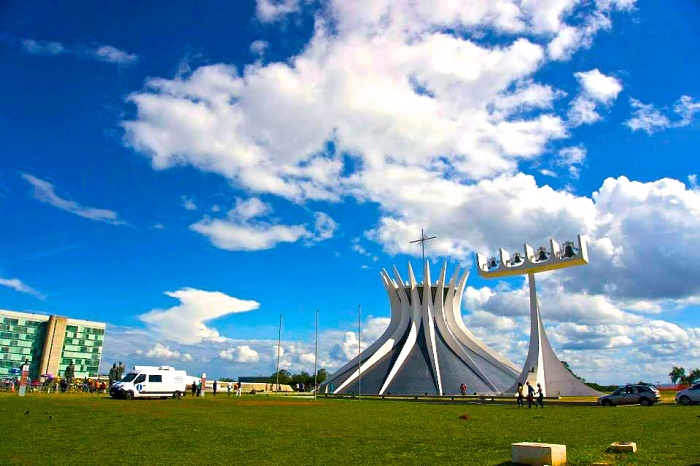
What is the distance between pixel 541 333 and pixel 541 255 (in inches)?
232

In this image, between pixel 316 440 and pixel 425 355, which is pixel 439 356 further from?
pixel 316 440

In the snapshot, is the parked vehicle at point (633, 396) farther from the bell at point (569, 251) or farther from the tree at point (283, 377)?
the tree at point (283, 377)

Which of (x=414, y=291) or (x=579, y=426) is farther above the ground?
(x=414, y=291)

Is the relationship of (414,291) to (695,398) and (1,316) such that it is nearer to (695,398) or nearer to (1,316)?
(695,398)

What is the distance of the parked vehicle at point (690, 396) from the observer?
24.0 m

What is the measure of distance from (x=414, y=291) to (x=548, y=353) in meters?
19.9

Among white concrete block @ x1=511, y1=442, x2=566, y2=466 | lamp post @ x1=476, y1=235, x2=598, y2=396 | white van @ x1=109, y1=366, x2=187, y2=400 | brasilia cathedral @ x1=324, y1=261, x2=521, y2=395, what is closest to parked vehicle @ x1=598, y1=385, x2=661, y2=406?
lamp post @ x1=476, y1=235, x2=598, y2=396

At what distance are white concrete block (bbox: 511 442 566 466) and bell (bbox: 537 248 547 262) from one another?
3172 centimetres

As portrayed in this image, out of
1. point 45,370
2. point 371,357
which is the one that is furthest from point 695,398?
point 45,370

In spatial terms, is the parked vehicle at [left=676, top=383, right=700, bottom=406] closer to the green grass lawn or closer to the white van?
the green grass lawn

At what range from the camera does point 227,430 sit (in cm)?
1338

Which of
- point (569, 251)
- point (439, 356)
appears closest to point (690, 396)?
point (569, 251)

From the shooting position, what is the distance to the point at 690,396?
79.2ft

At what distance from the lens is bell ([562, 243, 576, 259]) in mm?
34969
